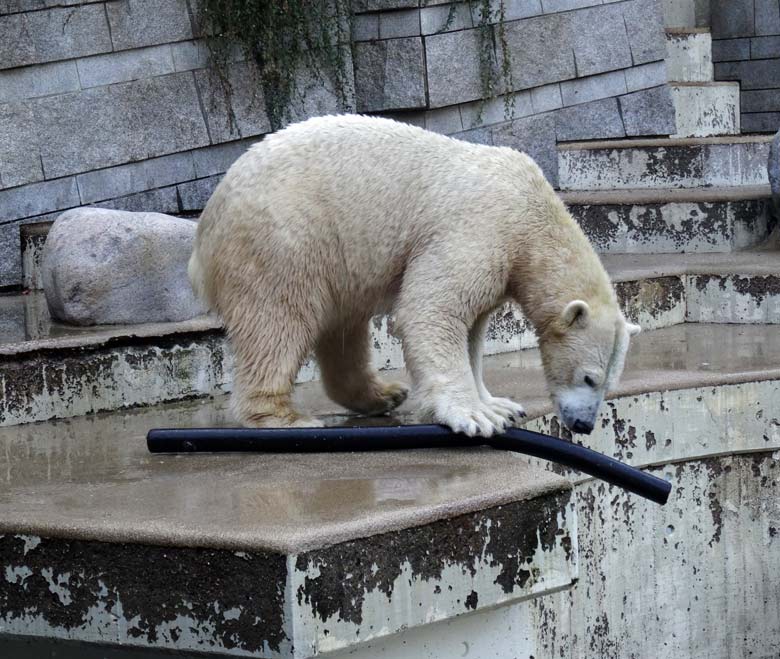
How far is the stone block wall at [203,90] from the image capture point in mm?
6297

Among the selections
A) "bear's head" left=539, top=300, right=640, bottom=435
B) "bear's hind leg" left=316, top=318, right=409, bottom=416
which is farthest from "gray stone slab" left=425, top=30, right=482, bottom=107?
"bear's head" left=539, top=300, right=640, bottom=435

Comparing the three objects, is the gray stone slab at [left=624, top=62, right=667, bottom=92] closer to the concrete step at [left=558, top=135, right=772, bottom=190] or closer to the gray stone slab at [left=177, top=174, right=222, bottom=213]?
the concrete step at [left=558, top=135, right=772, bottom=190]

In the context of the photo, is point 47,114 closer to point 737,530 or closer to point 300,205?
point 300,205

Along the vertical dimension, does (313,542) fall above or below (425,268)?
below

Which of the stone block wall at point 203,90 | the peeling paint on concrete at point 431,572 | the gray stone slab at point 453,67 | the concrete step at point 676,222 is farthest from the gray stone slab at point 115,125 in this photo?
the peeling paint on concrete at point 431,572

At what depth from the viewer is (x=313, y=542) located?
2.67 metres

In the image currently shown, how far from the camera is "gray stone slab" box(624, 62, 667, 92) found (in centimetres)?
888

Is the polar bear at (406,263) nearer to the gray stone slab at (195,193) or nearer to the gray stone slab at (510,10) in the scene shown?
the gray stone slab at (195,193)

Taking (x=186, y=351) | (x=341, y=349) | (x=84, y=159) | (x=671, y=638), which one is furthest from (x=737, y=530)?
(x=84, y=159)

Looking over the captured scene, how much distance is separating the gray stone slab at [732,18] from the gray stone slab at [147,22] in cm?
582

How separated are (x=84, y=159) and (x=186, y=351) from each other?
2.26 meters

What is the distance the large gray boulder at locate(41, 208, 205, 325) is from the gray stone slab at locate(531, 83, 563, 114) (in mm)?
3831

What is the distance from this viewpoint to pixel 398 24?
7.65 m

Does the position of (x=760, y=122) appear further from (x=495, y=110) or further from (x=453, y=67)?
(x=453, y=67)
